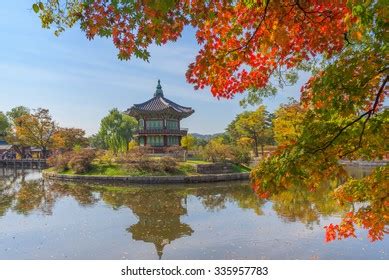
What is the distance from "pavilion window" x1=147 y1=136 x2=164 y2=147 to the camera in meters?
39.0

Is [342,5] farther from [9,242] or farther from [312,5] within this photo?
[9,242]

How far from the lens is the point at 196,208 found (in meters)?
14.3

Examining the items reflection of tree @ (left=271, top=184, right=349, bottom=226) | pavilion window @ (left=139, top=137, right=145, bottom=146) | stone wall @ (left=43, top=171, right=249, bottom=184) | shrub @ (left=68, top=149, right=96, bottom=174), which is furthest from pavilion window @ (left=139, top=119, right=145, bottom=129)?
reflection of tree @ (left=271, top=184, right=349, bottom=226)

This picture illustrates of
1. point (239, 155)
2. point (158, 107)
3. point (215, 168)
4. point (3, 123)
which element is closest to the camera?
point (215, 168)

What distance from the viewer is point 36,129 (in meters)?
42.3

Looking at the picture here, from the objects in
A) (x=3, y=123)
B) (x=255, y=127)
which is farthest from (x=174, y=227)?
(x=3, y=123)

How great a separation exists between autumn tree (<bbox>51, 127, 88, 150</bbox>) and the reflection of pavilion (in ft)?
96.6

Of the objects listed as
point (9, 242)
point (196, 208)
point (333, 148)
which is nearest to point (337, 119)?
point (333, 148)

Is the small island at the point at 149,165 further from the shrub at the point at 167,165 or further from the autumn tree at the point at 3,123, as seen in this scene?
the autumn tree at the point at 3,123

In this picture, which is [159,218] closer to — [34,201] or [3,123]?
[34,201]

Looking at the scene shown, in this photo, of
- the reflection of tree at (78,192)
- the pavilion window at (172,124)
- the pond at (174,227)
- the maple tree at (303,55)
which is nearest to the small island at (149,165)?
the pavilion window at (172,124)

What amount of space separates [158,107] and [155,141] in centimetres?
395

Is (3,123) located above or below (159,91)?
below

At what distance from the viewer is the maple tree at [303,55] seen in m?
3.11
